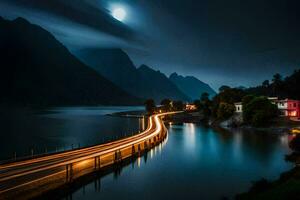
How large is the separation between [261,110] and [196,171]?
6325 cm

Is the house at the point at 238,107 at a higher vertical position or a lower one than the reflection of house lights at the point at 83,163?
higher

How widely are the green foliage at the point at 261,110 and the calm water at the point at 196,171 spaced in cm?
2024

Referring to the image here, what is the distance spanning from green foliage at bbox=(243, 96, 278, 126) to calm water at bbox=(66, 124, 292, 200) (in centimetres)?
2024

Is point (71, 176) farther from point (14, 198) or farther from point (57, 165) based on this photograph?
point (14, 198)

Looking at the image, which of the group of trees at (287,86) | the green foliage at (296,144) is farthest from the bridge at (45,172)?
the group of trees at (287,86)

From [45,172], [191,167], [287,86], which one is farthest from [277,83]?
[45,172]

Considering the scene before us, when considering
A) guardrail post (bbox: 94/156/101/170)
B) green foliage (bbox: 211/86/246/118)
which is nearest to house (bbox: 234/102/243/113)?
green foliage (bbox: 211/86/246/118)

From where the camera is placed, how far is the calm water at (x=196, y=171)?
40.5 m

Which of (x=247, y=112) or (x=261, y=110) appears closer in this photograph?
(x=261, y=110)

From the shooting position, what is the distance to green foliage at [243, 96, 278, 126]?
10806cm

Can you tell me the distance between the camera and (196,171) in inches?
2140

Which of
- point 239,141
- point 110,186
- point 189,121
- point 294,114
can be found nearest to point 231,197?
point 110,186

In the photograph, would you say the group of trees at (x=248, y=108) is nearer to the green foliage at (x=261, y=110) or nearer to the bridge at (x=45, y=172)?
the green foliage at (x=261, y=110)

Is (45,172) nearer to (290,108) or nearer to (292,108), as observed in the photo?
(290,108)
